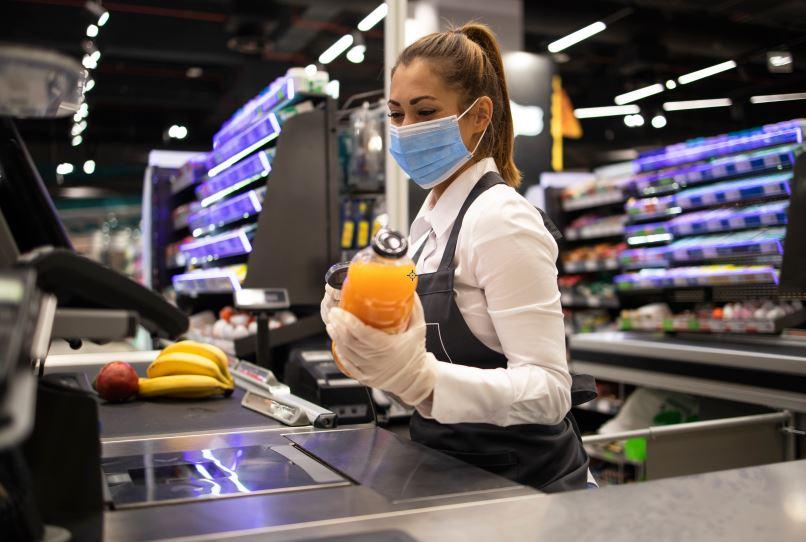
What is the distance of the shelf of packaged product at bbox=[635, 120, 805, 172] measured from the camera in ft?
13.8

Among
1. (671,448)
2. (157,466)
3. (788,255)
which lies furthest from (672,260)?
(157,466)

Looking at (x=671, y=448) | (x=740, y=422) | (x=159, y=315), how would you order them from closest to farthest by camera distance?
1. (x=159, y=315)
2. (x=740, y=422)
3. (x=671, y=448)

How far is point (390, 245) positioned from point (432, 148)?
70 cm

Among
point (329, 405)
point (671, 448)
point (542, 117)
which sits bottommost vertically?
point (671, 448)

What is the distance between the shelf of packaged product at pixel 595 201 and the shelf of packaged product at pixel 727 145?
1.04 metres

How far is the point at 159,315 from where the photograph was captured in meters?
1.05

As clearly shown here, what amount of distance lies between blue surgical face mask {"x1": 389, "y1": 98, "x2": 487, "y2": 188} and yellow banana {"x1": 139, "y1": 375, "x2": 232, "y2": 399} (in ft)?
3.31

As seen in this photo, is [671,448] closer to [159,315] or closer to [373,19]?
[159,315]

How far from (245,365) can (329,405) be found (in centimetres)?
34

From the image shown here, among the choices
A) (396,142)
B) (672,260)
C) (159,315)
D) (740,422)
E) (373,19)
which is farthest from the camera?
(373,19)

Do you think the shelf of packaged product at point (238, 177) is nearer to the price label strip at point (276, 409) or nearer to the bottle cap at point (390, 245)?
the price label strip at point (276, 409)

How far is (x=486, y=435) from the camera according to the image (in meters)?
1.58

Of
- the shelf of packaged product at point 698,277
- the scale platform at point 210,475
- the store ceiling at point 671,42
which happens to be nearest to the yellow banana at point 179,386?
the scale platform at point 210,475

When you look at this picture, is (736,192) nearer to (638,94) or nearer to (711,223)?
(711,223)
